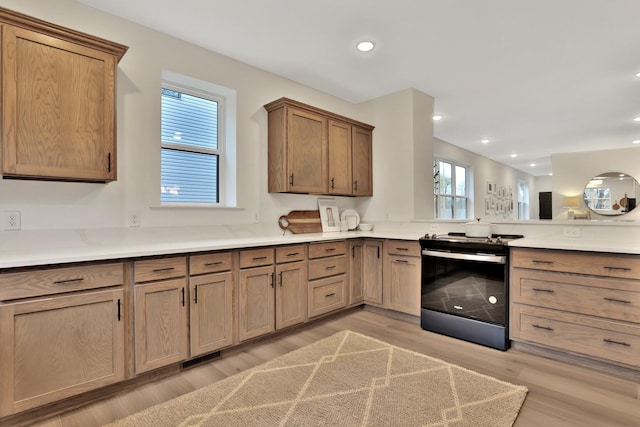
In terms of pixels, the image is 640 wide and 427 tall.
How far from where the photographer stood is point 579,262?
2469 millimetres

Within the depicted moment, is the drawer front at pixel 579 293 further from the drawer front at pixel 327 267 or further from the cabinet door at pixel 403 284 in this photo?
the drawer front at pixel 327 267

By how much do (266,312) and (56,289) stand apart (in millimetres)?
1484

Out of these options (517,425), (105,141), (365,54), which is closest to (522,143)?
(365,54)

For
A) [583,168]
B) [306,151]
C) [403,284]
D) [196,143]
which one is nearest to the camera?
[196,143]

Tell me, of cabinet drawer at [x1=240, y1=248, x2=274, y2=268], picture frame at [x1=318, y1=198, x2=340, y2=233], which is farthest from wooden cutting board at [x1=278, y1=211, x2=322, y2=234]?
cabinet drawer at [x1=240, y1=248, x2=274, y2=268]

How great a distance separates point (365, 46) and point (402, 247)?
6.51 feet

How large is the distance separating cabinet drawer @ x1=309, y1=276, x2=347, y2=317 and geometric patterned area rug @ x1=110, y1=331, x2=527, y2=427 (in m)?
0.72

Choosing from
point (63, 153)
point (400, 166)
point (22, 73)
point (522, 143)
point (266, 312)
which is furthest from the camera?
point (522, 143)

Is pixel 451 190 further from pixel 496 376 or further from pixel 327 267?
pixel 496 376

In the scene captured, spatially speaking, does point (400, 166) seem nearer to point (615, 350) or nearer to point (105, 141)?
point (615, 350)

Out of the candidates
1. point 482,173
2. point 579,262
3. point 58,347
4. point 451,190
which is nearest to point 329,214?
point 579,262

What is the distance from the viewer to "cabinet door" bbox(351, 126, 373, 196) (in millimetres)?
4188

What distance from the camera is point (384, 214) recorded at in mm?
4309

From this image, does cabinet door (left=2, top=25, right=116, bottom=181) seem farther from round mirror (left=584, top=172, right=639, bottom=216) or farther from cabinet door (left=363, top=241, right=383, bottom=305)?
round mirror (left=584, top=172, right=639, bottom=216)
